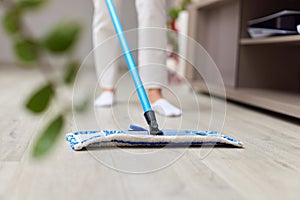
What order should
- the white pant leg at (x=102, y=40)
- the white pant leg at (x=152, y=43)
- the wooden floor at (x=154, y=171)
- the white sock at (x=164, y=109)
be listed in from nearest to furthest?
the wooden floor at (x=154, y=171)
the white pant leg at (x=152, y=43)
the white sock at (x=164, y=109)
the white pant leg at (x=102, y=40)

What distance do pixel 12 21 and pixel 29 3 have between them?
11 mm

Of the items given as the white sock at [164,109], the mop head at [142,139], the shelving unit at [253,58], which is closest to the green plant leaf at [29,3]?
the mop head at [142,139]

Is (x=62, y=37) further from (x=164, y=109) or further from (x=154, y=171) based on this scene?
(x=164, y=109)

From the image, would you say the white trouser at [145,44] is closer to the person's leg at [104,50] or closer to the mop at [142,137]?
the person's leg at [104,50]

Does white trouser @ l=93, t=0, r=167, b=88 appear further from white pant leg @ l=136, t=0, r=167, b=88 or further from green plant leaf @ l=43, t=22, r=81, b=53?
green plant leaf @ l=43, t=22, r=81, b=53

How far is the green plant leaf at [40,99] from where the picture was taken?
0.56 ft

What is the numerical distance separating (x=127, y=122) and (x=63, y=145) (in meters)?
0.34

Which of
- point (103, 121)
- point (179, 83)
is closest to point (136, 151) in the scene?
point (103, 121)

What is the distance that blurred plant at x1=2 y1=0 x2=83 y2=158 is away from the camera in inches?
6.2

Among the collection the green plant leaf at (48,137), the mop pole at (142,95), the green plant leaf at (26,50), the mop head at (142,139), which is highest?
the green plant leaf at (26,50)

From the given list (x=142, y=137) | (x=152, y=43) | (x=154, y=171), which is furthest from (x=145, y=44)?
(x=154, y=171)

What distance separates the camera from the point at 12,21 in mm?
165

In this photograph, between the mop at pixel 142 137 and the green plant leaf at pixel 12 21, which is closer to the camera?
the green plant leaf at pixel 12 21

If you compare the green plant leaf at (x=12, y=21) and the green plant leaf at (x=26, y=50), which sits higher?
the green plant leaf at (x=12, y=21)
